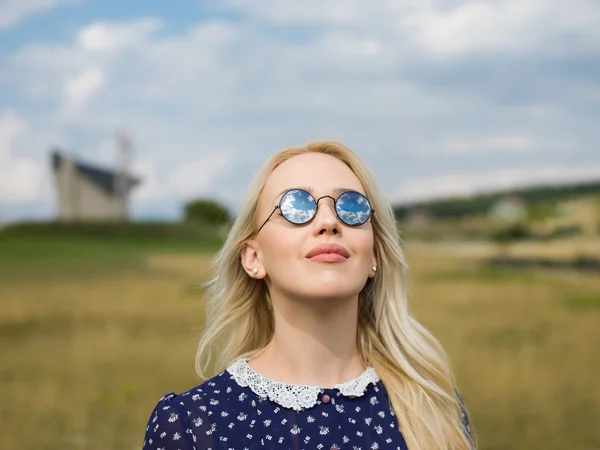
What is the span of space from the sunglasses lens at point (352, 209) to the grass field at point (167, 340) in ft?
8.89

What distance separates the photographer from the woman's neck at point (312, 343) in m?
3.19

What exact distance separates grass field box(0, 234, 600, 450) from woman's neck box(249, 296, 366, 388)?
2.42 metres

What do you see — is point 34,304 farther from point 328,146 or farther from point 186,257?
point 328,146

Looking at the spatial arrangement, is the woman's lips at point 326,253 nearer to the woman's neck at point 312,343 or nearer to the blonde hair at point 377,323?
the woman's neck at point 312,343

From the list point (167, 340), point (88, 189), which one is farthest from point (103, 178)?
point (167, 340)

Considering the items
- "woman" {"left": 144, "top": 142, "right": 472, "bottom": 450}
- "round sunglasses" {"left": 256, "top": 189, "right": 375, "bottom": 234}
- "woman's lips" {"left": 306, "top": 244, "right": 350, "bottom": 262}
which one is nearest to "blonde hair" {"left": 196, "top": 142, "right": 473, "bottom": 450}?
"woman" {"left": 144, "top": 142, "right": 472, "bottom": 450}

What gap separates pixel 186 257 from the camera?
1938cm

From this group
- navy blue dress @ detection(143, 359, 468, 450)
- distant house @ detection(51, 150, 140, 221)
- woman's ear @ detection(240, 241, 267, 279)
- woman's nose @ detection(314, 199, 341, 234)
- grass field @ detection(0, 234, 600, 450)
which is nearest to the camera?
navy blue dress @ detection(143, 359, 468, 450)

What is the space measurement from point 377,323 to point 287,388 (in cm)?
64

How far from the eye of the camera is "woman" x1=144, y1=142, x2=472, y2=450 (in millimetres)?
3049

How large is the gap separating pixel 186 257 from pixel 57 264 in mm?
3601

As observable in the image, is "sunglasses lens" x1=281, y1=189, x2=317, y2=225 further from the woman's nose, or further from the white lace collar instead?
the white lace collar

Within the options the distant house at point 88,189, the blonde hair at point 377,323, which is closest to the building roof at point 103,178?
the distant house at point 88,189

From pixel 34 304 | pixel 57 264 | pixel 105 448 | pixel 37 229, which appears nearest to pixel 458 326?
pixel 105 448
